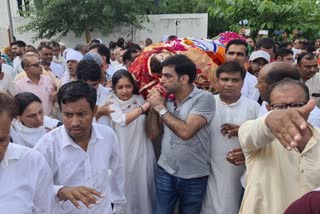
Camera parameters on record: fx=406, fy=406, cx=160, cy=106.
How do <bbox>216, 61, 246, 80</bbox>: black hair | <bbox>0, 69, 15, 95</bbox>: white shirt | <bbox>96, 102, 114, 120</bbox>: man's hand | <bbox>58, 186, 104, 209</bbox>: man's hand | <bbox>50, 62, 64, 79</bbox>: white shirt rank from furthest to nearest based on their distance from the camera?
<bbox>50, 62, 64, 79</bbox>: white shirt → <bbox>0, 69, 15, 95</bbox>: white shirt → <bbox>96, 102, 114, 120</bbox>: man's hand → <bbox>216, 61, 246, 80</bbox>: black hair → <bbox>58, 186, 104, 209</bbox>: man's hand

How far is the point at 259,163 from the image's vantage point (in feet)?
6.78

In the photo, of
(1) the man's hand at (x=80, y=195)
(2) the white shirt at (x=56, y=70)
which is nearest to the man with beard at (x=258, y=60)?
(2) the white shirt at (x=56, y=70)

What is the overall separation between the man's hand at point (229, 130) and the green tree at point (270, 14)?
32.4 feet

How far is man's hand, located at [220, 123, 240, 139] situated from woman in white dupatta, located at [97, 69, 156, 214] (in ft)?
2.31

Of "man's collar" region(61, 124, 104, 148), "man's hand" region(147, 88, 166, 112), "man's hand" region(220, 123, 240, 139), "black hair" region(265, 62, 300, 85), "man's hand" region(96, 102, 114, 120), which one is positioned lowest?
"man's hand" region(220, 123, 240, 139)

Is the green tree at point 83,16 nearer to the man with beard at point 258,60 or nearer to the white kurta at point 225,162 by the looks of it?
the man with beard at point 258,60

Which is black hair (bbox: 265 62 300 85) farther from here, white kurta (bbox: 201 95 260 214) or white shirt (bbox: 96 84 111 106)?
A: white shirt (bbox: 96 84 111 106)

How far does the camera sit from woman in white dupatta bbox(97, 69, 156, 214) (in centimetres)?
359

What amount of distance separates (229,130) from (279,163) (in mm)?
1190

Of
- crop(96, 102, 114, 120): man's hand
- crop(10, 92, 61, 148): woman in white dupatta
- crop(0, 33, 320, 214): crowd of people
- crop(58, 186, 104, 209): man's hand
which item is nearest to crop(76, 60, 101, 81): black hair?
crop(0, 33, 320, 214): crowd of people

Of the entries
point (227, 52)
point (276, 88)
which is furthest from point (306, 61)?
point (276, 88)

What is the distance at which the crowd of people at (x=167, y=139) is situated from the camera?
1969mm

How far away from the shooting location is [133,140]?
369 centimetres

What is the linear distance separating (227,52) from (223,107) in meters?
1.64
